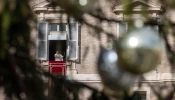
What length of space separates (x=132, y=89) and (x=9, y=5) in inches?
17.4

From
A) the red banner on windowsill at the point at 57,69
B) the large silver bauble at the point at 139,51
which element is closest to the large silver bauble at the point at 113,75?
the large silver bauble at the point at 139,51

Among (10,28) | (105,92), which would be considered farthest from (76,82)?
(10,28)

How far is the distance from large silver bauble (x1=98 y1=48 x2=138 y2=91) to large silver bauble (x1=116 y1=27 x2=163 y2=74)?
4 centimetres

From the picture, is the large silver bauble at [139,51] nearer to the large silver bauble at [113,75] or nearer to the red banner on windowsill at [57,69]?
the large silver bauble at [113,75]

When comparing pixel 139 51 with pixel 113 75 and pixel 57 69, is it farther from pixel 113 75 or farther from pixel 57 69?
pixel 57 69

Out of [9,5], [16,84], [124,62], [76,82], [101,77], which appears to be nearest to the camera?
[9,5]

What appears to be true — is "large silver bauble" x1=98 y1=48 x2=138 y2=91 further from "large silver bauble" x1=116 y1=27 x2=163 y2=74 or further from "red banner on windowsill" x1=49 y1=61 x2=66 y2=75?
"red banner on windowsill" x1=49 y1=61 x2=66 y2=75

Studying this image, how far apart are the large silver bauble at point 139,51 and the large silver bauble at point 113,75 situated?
0.13 ft

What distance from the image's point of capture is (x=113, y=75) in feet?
4.88

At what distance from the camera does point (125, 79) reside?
4.85 ft

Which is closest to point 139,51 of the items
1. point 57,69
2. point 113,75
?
point 113,75

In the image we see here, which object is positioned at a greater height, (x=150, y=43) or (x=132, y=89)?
(x=150, y=43)

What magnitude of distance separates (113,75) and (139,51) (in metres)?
0.09

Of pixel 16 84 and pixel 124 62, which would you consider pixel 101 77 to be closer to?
pixel 124 62
